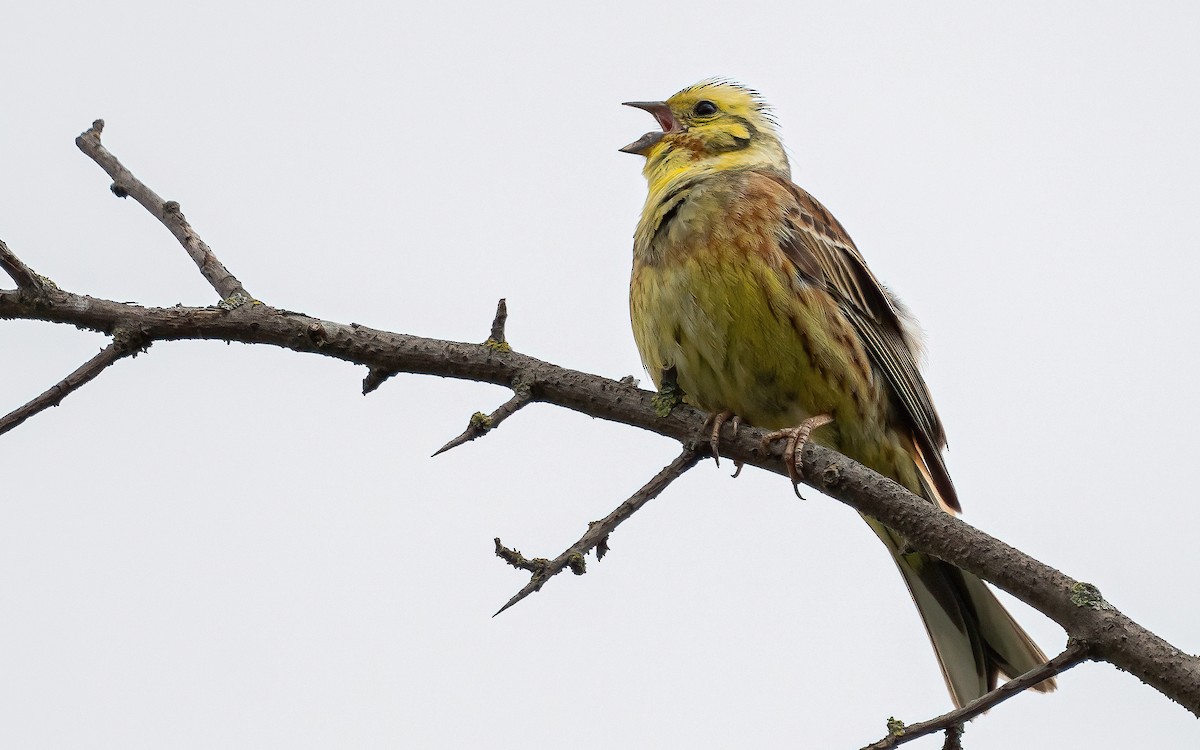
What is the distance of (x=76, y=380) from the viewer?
9.32ft

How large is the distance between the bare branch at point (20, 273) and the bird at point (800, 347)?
73.5 inches

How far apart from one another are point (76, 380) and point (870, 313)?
3029mm

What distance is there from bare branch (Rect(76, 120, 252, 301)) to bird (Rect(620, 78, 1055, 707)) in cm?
143

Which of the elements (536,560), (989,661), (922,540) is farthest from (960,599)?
(536,560)

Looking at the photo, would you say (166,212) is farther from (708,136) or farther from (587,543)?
(708,136)

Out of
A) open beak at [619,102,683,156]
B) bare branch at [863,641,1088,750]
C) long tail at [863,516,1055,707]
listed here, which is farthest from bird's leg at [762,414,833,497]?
open beak at [619,102,683,156]

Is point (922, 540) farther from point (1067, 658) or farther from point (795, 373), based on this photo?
point (795, 373)

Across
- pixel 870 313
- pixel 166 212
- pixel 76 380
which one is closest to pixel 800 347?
pixel 870 313

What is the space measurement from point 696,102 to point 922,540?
3030 mm

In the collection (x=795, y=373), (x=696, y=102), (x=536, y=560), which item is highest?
(x=696, y=102)

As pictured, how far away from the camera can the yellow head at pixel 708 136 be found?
5.25 m

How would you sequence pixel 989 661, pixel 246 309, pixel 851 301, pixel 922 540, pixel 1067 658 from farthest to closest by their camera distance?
pixel 851 301, pixel 989 661, pixel 246 309, pixel 922 540, pixel 1067 658

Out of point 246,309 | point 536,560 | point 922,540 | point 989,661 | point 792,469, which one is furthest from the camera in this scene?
point 989,661

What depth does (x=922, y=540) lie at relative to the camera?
305cm
